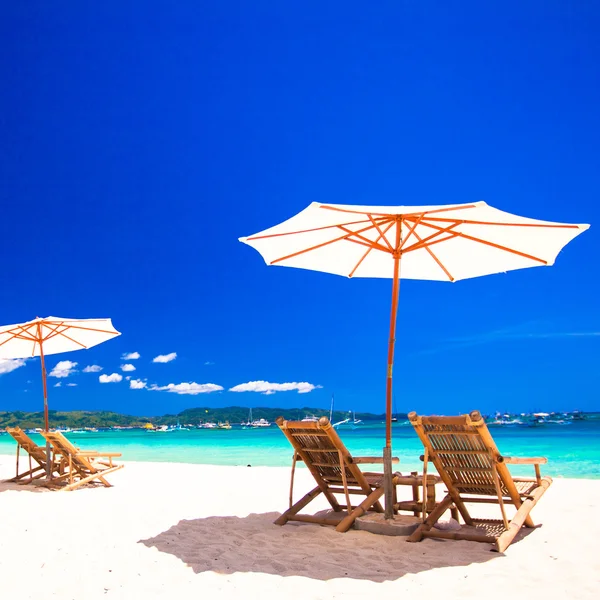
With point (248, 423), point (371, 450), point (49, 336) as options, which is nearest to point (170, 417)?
point (248, 423)

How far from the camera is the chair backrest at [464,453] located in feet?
13.0

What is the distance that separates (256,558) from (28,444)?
5.47 metres

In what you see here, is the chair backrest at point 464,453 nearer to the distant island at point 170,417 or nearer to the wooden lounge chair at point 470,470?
the wooden lounge chair at point 470,470

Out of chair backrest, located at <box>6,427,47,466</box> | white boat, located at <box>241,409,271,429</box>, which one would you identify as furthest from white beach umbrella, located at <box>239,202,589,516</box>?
white boat, located at <box>241,409,271,429</box>

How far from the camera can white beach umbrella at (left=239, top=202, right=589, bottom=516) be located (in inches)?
176

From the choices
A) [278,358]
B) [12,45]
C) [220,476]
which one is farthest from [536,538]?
[278,358]

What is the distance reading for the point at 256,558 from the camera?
12.7ft

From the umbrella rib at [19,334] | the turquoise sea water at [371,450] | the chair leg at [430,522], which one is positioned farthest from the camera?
the turquoise sea water at [371,450]

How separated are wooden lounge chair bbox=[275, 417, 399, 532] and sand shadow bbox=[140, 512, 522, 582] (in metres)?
0.11

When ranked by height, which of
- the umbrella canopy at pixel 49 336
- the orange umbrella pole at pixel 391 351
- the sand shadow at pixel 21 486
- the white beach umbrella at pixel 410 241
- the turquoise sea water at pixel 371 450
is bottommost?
the turquoise sea water at pixel 371 450

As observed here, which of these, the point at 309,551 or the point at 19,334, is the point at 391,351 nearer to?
the point at 309,551

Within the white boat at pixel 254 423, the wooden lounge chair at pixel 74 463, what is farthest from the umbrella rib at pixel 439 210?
the white boat at pixel 254 423

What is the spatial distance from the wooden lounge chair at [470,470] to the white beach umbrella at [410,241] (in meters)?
0.48

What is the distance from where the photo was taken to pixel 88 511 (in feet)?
18.8
